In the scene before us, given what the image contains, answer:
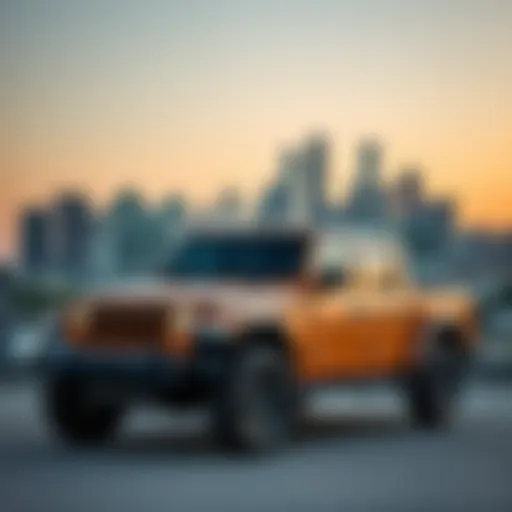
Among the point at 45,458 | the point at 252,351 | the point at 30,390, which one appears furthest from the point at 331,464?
the point at 30,390

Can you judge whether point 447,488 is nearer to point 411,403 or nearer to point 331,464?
point 331,464

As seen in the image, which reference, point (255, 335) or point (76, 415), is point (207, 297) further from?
point (76, 415)

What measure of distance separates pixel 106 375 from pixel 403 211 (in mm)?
1935

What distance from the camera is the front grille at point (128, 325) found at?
40.6 ft

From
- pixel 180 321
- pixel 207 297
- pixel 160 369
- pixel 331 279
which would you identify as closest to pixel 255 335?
pixel 207 297

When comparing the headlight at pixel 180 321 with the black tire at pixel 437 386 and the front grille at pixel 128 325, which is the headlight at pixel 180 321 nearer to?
the front grille at pixel 128 325

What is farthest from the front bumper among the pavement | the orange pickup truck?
the pavement

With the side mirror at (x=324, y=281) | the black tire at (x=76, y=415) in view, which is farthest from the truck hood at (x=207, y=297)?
the black tire at (x=76, y=415)

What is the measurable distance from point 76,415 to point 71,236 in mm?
1444

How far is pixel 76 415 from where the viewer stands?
1300 centimetres

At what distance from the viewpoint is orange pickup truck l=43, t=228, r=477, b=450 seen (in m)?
12.3

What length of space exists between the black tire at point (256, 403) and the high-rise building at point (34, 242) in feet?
4.01

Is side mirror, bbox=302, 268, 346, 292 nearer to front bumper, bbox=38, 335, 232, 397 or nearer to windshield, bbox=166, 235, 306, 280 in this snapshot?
windshield, bbox=166, 235, 306, 280

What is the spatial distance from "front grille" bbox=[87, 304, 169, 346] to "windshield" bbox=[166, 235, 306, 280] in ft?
2.74
